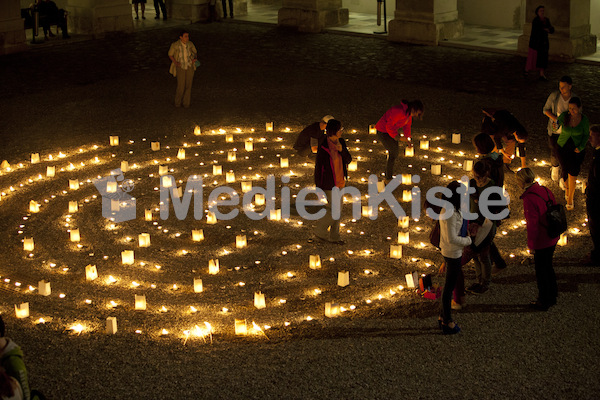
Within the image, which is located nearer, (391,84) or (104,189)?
(104,189)

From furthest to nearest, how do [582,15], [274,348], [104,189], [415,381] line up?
[582,15], [104,189], [274,348], [415,381]

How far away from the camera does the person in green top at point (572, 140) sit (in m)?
10.6

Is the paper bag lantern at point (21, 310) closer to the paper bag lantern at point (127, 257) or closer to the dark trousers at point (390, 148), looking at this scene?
the paper bag lantern at point (127, 257)

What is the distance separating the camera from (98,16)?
83.1 ft

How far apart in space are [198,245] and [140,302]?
1.82 meters

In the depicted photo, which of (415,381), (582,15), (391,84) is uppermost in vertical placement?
(582,15)

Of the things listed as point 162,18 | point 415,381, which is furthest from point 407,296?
point 162,18

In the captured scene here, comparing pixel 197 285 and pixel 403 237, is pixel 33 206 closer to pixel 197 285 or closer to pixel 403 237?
pixel 197 285

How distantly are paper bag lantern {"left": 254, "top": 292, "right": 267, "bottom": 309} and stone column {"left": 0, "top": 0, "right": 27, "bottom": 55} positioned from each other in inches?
663

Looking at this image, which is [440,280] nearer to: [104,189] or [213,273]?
[213,273]

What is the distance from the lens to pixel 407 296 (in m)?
8.86

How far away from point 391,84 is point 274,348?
11585mm

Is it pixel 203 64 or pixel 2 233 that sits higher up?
pixel 203 64

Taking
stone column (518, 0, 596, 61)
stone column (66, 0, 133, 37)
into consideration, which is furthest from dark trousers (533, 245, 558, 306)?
stone column (66, 0, 133, 37)
